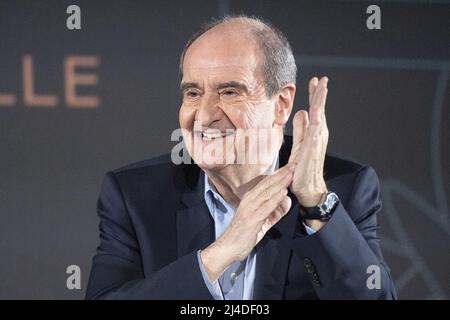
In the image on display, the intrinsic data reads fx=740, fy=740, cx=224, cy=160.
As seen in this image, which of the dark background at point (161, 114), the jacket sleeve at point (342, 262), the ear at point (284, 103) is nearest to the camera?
the jacket sleeve at point (342, 262)

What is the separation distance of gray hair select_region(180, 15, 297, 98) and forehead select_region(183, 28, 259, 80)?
0.13 feet

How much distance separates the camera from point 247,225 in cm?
200

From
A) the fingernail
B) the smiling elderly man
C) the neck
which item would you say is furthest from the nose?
the fingernail

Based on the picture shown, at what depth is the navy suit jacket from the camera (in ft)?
6.58

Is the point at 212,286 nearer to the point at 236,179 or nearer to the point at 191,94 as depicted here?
the point at 236,179

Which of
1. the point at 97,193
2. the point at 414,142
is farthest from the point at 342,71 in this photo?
the point at 97,193

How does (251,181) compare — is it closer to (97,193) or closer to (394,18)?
(97,193)

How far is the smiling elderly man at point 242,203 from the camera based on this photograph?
2.00 m

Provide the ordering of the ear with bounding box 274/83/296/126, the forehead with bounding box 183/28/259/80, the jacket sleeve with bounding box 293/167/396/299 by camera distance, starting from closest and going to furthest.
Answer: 1. the jacket sleeve with bounding box 293/167/396/299
2. the forehead with bounding box 183/28/259/80
3. the ear with bounding box 274/83/296/126

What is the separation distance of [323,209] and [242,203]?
220 mm

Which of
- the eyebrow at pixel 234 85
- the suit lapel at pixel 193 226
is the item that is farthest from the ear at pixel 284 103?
the suit lapel at pixel 193 226

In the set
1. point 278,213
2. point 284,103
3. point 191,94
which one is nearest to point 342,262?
point 278,213

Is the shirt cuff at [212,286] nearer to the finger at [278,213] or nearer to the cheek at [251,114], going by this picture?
the finger at [278,213]

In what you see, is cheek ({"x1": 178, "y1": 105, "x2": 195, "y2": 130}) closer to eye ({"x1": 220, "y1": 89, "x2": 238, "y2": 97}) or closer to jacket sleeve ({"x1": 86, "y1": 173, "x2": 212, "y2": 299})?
eye ({"x1": 220, "y1": 89, "x2": 238, "y2": 97})
